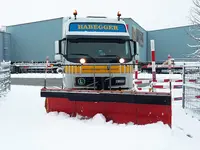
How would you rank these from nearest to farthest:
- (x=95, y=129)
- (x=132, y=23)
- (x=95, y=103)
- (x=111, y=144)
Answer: (x=111, y=144)
(x=95, y=129)
(x=95, y=103)
(x=132, y=23)

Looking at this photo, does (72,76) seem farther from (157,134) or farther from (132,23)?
(132,23)

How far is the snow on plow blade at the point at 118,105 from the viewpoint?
5258 mm

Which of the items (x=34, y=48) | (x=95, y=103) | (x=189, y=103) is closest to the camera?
(x=95, y=103)

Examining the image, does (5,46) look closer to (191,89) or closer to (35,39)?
(35,39)

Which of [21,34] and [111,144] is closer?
[111,144]

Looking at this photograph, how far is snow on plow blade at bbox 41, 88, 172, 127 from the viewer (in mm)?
5258

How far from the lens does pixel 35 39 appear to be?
100 feet

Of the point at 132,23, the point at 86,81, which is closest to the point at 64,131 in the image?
the point at 86,81

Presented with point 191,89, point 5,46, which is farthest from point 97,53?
point 5,46

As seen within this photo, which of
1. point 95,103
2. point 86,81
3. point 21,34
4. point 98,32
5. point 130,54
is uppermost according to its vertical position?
point 21,34

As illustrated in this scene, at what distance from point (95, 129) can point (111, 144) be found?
2.57 feet

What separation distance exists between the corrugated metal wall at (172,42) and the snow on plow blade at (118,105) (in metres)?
28.0

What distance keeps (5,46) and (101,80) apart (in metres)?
27.3

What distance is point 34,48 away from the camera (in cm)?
3084
